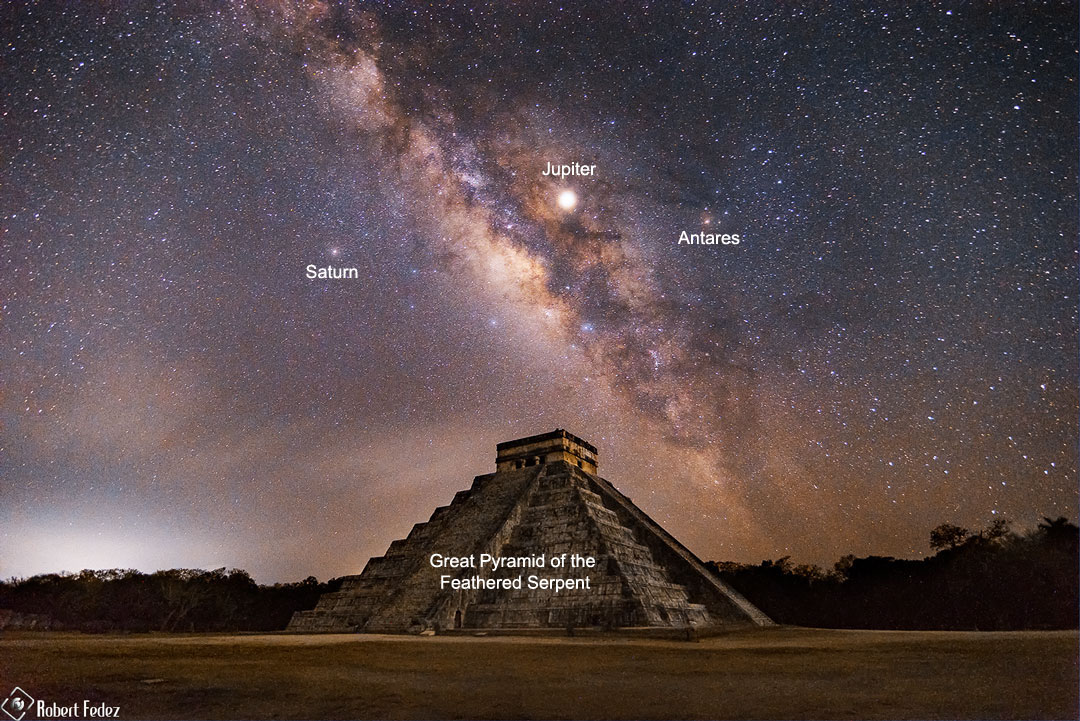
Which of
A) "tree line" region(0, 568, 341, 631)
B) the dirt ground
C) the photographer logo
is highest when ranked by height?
the photographer logo

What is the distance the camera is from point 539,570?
2022 cm

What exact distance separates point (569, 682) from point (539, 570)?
42.6 feet

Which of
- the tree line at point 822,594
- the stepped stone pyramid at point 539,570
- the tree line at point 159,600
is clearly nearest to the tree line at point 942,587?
the tree line at point 822,594

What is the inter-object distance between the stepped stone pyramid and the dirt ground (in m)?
5.92

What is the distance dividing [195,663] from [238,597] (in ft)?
122

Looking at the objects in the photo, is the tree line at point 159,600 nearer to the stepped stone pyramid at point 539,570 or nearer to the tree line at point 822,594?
the tree line at point 822,594

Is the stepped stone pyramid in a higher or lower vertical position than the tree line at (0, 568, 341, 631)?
higher

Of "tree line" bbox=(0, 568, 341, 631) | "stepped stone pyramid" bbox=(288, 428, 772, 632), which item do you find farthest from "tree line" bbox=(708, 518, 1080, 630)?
"tree line" bbox=(0, 568, 341, 631)

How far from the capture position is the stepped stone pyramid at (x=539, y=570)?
17.6 meters

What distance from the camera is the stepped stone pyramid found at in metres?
17.6

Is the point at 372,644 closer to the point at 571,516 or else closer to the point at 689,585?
the point at 571,516

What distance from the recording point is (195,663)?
999cm

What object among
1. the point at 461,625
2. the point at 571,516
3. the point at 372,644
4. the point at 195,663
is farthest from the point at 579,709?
the point at 571,516

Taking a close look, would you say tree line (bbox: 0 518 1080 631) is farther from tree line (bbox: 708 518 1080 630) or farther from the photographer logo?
the photographer logo
